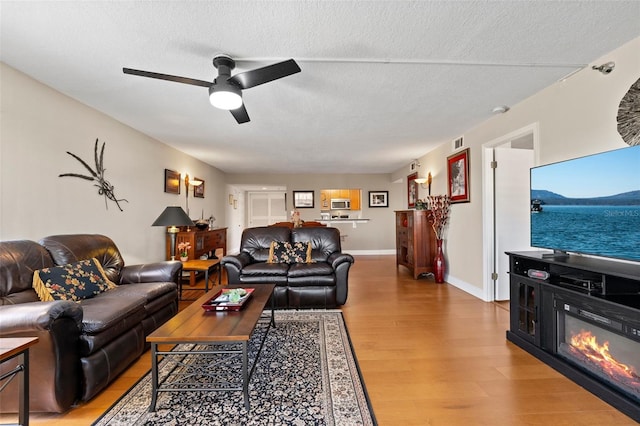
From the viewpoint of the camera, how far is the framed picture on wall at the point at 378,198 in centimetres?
805

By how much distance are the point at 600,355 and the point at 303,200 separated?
6.74 meters

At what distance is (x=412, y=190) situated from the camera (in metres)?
6.18

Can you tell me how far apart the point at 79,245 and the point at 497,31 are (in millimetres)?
3844

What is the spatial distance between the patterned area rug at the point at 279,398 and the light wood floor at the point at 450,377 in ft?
0.39

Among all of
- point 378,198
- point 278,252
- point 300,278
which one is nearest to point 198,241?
point 278,252

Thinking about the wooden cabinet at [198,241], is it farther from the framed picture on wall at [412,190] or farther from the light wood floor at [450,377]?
the framed picture on wall at [412,190]

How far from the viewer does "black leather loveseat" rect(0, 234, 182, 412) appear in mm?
1559

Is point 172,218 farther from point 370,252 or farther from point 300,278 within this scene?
point 370,252

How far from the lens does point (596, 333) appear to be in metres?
1.84

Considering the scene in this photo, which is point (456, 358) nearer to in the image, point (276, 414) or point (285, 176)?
point (276, 414)

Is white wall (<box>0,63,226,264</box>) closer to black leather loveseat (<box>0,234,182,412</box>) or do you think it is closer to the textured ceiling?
the textured ceiling

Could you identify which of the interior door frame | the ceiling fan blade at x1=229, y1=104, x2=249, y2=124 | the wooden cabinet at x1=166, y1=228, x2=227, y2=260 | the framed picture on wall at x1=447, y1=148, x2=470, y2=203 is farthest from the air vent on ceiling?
the wooden cabinet at x1=166, y1=228, x2=227, y2=260

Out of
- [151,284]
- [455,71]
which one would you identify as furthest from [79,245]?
[455,71]

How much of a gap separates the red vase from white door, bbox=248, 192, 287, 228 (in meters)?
5.58
